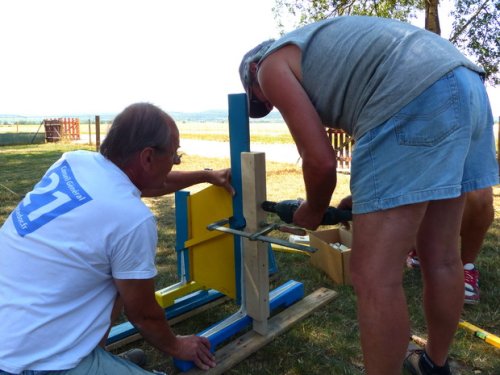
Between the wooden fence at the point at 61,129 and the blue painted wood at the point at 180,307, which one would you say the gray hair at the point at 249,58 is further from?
the wooden fence at the point at 61,129

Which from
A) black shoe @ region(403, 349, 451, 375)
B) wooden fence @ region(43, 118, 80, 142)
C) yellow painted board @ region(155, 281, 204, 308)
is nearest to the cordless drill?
black shoe @ region(403, 349, 451, 375)

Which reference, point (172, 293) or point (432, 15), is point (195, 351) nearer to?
point (172, 293)

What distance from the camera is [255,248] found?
2170mm

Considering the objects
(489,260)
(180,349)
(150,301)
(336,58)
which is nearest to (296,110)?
(336,58)

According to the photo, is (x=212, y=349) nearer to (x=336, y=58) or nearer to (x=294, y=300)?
(x=294, y=300)

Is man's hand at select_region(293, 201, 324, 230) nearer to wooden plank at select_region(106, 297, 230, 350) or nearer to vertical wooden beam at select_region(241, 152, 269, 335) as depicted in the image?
vertical wooden beam at select_region(241, 152, 269, 335)

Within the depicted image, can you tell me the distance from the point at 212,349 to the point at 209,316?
1.60 feet

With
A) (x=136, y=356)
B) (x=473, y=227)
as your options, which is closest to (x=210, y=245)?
(x=136, y=356)

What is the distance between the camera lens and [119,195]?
1364 mm

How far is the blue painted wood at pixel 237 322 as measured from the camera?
2145 millimetres

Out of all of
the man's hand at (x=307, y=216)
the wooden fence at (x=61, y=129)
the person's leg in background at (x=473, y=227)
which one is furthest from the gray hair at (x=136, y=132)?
the wooden fence at (x=61, y=129)

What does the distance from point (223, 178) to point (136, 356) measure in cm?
93

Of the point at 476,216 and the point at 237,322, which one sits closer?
the point at 237,322

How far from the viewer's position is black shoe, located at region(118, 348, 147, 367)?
2.07 metres
